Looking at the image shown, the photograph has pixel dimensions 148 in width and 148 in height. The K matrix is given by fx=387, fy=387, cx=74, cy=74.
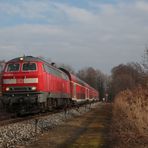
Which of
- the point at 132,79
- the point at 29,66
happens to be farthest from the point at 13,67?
the point at 132,79

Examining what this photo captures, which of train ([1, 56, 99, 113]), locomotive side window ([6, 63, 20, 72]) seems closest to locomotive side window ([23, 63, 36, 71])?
train ([1, 56, 99, 113])

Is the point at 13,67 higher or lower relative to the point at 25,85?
higher

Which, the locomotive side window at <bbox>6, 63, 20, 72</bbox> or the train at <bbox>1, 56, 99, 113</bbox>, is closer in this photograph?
the train at <bbox>1, 56, 99, 113</bbox>

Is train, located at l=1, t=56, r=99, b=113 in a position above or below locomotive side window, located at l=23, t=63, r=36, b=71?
below

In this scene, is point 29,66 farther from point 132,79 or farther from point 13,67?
point 132,79

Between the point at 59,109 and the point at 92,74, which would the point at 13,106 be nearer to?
the point at 59,109

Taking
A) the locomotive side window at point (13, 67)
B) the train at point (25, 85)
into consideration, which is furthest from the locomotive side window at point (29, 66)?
the locomotive side window at point (13, 67)

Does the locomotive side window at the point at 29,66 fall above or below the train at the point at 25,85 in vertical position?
above

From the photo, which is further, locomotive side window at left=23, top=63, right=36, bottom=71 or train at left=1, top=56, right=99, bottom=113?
locomotive side window at left=23, top=63, right=36, bottom=71

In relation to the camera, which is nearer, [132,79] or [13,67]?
[13,67]

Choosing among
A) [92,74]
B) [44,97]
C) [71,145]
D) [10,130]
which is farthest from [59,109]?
[92,74]

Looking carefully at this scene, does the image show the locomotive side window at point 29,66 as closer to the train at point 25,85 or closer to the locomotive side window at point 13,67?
the train at point 25,85

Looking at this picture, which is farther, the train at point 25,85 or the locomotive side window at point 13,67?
the locomotive side window at point 13,67

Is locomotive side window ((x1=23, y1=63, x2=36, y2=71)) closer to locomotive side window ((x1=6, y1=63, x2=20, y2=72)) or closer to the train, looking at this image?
the train
